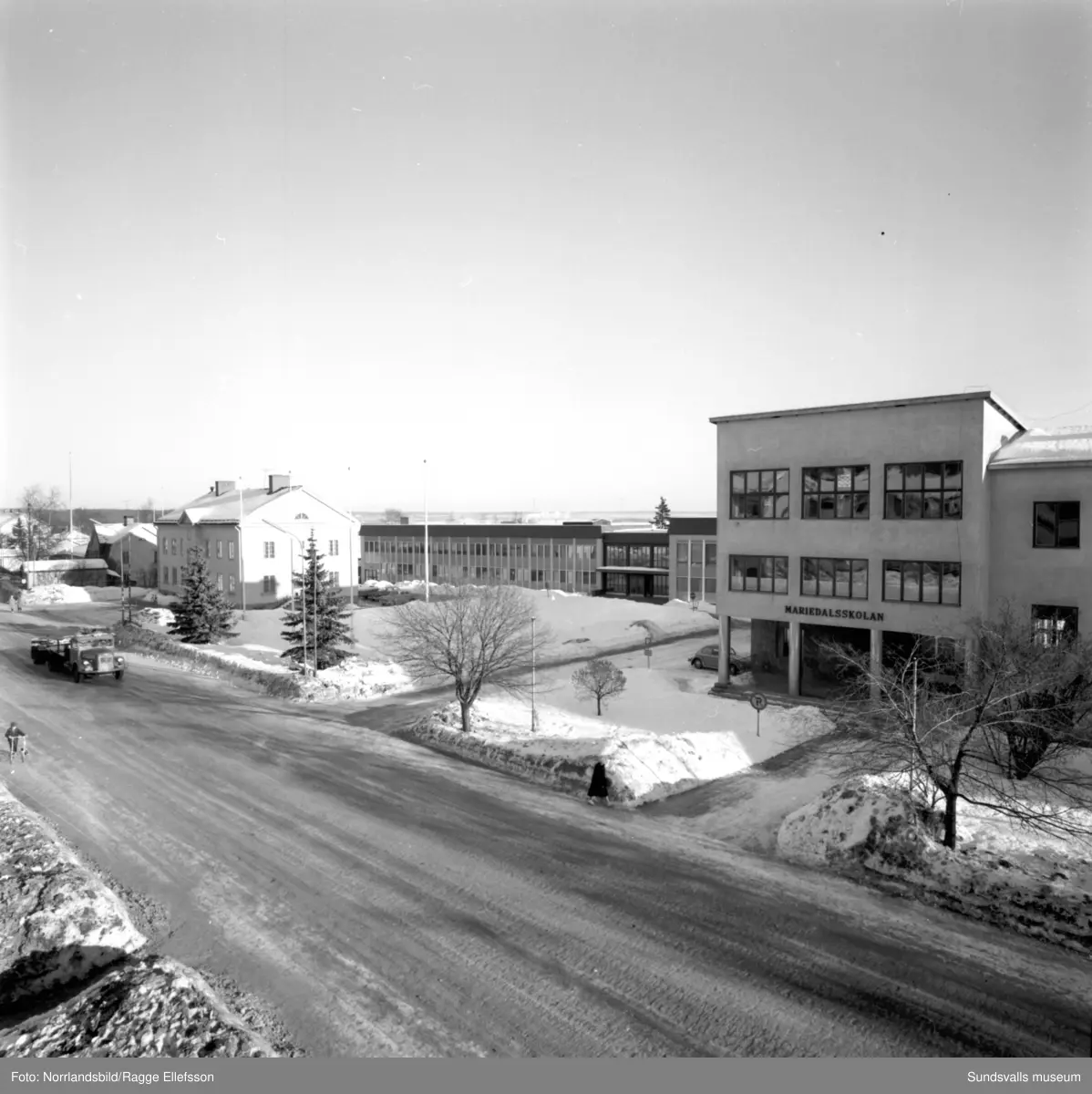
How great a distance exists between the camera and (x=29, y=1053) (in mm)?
6688

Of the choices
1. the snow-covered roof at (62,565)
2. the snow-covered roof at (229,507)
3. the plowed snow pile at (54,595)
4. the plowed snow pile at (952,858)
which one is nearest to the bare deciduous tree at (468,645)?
the plowed snow pile at (952,858)

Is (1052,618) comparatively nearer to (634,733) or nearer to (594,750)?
(634,733)

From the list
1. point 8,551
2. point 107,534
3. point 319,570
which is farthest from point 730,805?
point 8,551

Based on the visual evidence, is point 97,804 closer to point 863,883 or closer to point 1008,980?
point 863,883

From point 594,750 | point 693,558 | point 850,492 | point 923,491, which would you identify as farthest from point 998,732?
point 693,558

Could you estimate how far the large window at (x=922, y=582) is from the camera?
2194 cm

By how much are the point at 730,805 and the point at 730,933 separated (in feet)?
18.1

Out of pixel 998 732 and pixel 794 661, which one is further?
pixel 794 661

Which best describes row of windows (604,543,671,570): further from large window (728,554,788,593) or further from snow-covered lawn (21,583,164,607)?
large window (728,554,788,593)

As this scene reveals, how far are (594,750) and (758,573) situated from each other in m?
12.2

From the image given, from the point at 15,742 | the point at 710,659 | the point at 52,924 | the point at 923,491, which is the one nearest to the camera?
the point at 52,924

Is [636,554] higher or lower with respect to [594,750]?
higher

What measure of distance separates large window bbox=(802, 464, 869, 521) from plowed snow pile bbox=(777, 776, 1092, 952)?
39.6 ft

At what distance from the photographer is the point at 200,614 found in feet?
121
